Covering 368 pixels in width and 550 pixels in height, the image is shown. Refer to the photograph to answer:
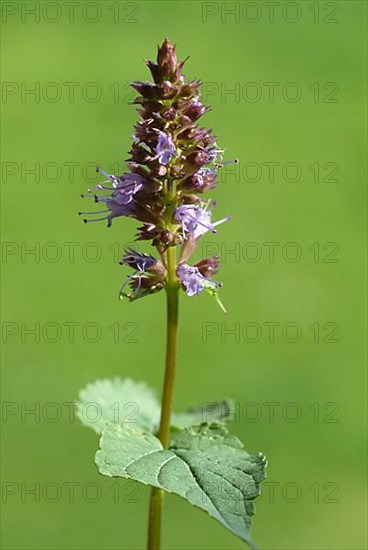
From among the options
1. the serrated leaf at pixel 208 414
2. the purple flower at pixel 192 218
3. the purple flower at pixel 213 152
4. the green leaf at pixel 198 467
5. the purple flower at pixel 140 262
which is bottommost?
the green leaf at pixel 198 467

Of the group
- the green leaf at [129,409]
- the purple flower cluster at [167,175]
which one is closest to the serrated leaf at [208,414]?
the green leaf at [129,409]

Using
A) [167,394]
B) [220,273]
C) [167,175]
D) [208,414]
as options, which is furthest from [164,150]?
[220,273]

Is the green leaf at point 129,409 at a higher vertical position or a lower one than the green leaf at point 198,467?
higher

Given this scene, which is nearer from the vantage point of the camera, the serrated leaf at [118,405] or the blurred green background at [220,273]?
the serrated leaf at [118,405]

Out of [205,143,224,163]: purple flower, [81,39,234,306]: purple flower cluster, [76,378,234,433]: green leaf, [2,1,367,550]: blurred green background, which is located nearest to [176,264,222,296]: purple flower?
[81,39,234,306]: purple flower cluster

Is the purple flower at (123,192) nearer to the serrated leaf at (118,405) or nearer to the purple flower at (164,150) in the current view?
the purple flower at (164,150)

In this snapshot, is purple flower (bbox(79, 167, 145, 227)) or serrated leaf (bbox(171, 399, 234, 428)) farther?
serrated leaf (bbox(171, 399, 234, 428))

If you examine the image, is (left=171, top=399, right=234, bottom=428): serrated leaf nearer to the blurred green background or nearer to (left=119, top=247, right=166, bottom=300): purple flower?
(left=119, top=247, right=166, bottom=300): purple flower
